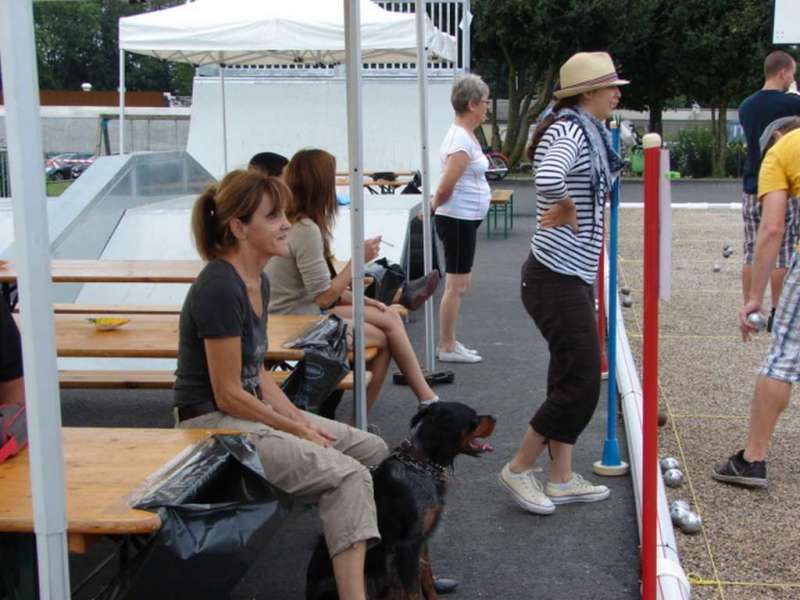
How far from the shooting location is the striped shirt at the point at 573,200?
433 centimetres

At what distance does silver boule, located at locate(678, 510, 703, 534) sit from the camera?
4546 millimetres

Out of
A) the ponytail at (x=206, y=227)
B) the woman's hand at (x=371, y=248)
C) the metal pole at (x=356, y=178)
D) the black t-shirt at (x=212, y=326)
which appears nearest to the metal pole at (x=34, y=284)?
the black t-shirt at (x=212, y=326)

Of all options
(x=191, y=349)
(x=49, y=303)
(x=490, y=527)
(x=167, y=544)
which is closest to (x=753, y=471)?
(x=490, y=527)

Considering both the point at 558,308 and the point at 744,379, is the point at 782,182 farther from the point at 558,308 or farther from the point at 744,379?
the point at 744,379

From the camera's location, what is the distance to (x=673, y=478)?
5.08 metres

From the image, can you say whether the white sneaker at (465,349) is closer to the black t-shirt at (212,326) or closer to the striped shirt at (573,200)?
the striped shirt at (573,200)

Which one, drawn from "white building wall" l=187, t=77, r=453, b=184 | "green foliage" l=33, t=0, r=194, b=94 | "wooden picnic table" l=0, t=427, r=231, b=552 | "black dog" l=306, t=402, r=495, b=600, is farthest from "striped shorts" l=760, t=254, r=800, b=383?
"green foliage" l=33, t=0, r=194, b=94

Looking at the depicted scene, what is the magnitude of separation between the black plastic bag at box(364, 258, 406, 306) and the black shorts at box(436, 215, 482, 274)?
0.72m

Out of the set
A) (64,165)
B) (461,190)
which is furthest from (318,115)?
(64,165)

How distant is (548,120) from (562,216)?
1.57 feet

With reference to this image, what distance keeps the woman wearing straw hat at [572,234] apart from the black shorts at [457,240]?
2575 mm

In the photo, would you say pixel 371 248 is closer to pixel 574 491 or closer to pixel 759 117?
Answer: pixel 574 491

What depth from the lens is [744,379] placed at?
7.13m

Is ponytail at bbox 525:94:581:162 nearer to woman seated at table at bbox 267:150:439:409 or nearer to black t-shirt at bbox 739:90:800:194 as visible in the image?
woman seated at table at bbox 267:150:439:409
